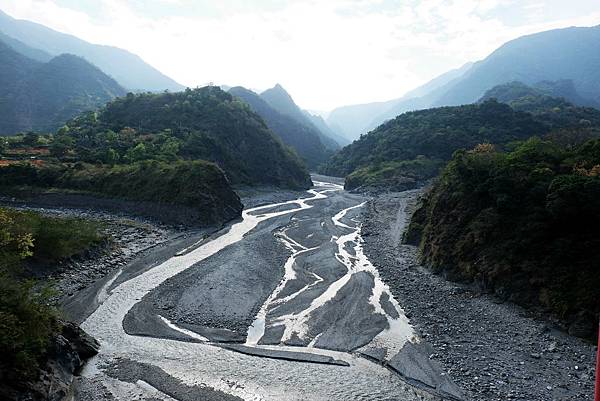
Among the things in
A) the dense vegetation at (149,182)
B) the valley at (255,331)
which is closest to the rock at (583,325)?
the valley at (255,331)

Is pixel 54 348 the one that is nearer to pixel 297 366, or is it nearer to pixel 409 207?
pixel 297 366

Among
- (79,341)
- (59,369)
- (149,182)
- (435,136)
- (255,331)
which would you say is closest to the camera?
(59,369)

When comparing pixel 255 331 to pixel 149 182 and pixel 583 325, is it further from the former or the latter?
pixel 149 182

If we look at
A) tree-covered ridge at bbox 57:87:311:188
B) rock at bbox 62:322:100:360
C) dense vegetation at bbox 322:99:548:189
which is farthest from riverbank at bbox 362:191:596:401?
dense vegetation at bbox 322:99:548:189

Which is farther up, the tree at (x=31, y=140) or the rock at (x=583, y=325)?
the tree at (x=31, y=140)

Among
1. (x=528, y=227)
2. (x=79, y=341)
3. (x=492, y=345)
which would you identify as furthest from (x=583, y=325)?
(x=79, y=341)

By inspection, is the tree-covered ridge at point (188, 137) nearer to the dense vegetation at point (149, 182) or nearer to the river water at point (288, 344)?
the dense vegetation at point (149, 182)
